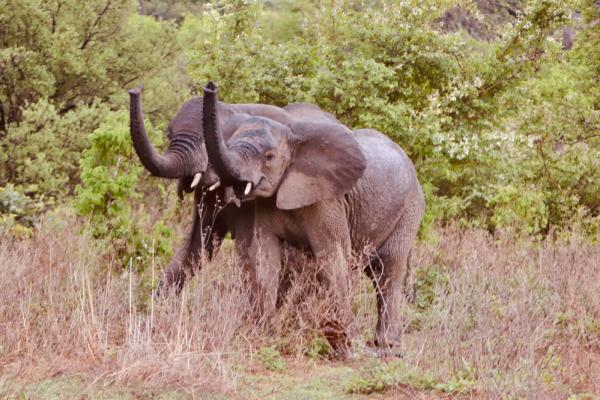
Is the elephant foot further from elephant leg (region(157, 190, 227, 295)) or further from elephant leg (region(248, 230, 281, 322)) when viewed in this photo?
elephant leg (region(157, 190, 227, 295))

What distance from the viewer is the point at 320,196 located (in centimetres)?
838

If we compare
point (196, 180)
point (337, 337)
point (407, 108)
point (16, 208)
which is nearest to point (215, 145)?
point (196, 180)

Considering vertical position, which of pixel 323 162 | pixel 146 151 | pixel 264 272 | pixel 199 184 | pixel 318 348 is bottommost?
pixel 318 348

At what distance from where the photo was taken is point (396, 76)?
1388 centimetres

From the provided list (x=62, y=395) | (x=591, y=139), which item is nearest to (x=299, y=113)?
(x=62, y=395)

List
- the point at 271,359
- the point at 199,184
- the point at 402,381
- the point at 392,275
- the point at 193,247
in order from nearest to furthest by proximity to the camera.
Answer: the point at 402,381 → the point at 271,359 → the point at 199,184 → the point at 193,247 → the point at 392,275

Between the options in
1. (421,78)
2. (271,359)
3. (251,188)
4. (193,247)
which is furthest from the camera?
(421,78)

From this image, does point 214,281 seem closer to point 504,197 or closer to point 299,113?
point 299,113

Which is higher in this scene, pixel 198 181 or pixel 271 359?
pixel 198 181

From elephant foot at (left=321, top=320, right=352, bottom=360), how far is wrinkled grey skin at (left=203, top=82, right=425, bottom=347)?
4.8 inches

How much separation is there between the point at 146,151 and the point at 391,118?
248 inches

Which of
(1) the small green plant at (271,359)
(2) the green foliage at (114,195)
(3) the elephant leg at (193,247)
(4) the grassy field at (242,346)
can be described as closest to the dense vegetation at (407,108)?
(2) the green foliage at (114,195)

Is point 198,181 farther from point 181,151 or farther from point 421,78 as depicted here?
point 421,78

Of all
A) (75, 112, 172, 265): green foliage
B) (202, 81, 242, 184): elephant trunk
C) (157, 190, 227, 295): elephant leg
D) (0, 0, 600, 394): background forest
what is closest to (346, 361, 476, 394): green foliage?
(202, 81, 242, 184): elephant trunk
